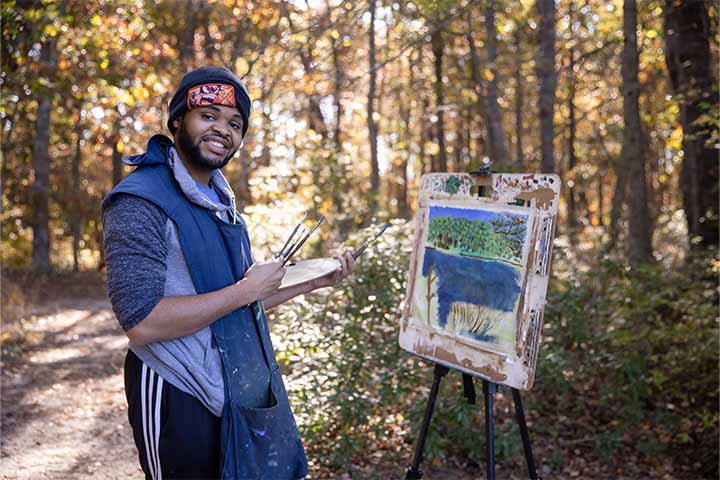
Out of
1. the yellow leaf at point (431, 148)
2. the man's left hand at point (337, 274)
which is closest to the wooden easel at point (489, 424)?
the man's left hand at point (337, 274)

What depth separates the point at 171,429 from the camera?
1.77 m

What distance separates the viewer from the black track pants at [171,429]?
1768mm

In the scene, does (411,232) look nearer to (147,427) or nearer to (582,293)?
(582,293)

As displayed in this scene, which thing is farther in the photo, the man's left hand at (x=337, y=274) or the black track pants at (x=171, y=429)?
the man's left hand at (x=337, y=274)

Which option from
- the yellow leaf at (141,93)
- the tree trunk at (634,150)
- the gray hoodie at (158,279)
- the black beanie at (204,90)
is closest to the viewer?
the gray hoodie at (158,279)

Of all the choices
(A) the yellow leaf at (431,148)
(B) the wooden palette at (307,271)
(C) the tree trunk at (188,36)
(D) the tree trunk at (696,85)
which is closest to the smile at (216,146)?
(B) the wooden palette at (307,271)

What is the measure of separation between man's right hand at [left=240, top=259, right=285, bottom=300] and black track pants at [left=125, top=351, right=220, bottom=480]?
1.03 feet

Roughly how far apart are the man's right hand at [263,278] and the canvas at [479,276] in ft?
4.67

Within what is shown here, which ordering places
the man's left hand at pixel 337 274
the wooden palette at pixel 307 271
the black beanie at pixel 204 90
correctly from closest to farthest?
1. the black beanie at pixel 204 90
2. the wooden palette at pixel 307 271
3. the man's left hand at pixel 337 274

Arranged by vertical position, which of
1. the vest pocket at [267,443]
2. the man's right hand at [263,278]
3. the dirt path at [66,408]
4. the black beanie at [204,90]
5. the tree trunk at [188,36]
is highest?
the tree trunk at [188,36]

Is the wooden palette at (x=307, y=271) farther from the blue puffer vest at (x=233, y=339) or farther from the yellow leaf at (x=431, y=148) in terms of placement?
the yellow leaf at (x=431, y=148)

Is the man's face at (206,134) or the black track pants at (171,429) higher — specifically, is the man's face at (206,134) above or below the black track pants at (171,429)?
above

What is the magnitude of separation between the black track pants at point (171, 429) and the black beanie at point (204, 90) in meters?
0.70

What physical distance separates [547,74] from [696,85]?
1293 mm
